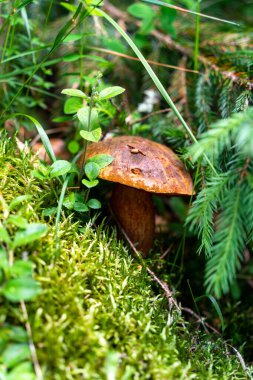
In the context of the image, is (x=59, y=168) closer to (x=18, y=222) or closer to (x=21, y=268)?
(x=18, y=222)

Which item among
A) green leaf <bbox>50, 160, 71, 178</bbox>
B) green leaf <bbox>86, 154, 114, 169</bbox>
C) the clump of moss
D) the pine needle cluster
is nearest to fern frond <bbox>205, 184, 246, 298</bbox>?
the pine needle cluster

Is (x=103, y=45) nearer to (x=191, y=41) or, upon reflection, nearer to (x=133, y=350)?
(x=191, y=41)

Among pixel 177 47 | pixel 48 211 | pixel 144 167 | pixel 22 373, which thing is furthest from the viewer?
pixel 177 47

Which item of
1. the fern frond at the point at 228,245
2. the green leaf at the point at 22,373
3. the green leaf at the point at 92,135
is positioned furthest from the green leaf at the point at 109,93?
the green leaf at the point at 22,373

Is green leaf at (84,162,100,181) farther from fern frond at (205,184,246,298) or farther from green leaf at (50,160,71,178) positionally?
fern frond at (205,184,246,298)

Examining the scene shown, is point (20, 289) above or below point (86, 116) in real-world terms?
below

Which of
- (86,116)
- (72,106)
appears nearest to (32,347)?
(86,116)
